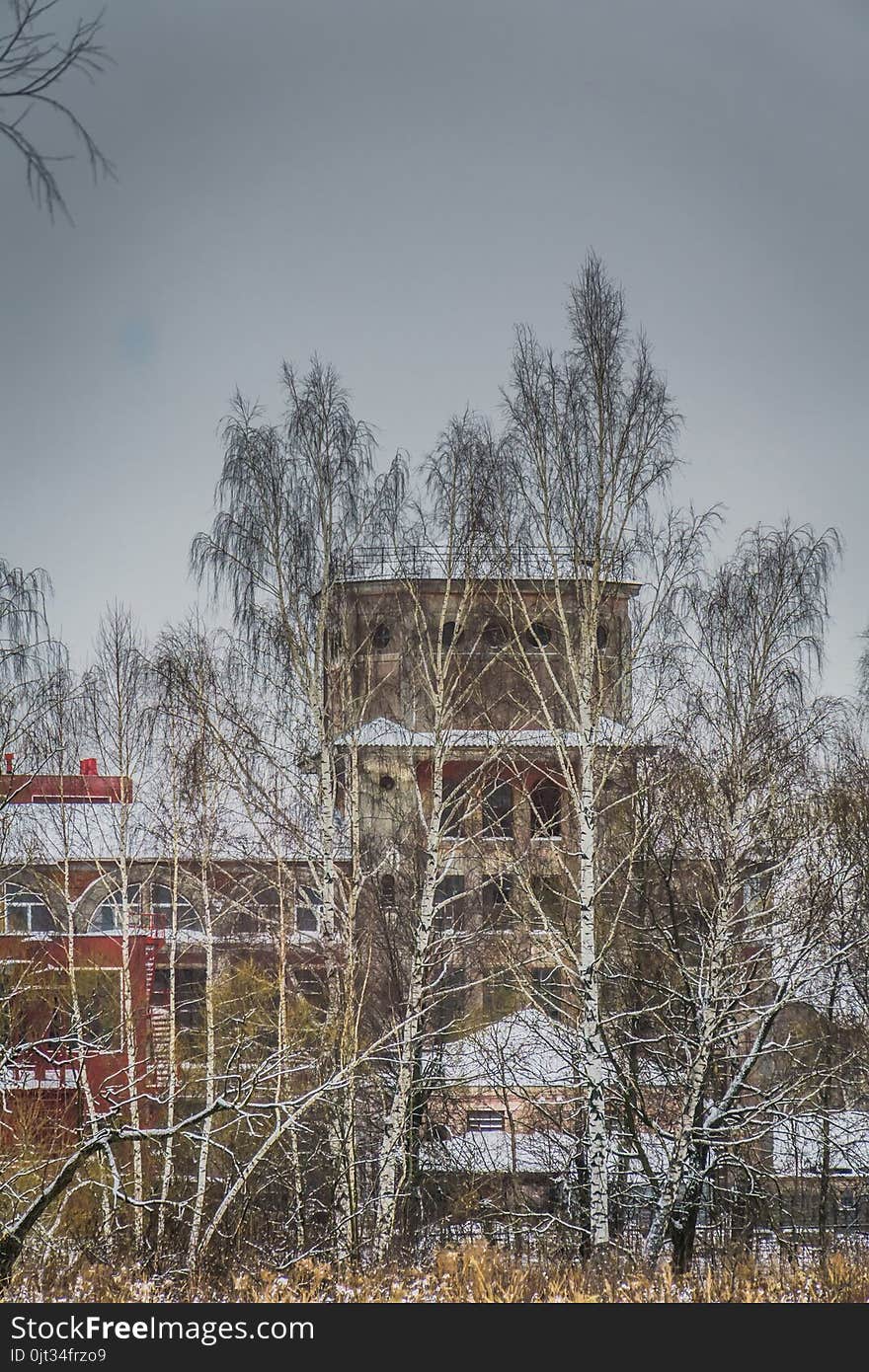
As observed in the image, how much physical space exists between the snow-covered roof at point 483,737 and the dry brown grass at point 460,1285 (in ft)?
19.7

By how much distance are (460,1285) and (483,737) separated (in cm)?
897

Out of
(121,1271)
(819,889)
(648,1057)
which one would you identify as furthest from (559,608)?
(121,1271)

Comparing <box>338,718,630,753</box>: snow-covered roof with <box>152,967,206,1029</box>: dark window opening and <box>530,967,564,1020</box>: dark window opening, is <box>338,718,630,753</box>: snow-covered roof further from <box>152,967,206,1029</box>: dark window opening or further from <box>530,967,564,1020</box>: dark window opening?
<box>152,967,206,1029</box>: dark window opening

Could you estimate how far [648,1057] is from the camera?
1720 centimetres

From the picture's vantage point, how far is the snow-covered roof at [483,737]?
1520 centimetres

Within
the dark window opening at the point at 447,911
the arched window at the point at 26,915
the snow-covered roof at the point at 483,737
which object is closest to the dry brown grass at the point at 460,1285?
the snow-covered roof at the point at 483,737

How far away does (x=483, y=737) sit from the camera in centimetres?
1716

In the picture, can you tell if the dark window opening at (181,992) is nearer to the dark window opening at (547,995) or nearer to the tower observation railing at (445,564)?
the dark window opening at (547,995)

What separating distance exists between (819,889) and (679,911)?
4.60 meters

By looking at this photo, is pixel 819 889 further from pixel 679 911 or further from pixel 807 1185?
pixel 807 1185

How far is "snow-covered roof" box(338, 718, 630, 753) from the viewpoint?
15203 millimetres

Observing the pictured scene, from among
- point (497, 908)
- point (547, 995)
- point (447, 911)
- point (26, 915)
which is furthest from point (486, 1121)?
point (547, 995)

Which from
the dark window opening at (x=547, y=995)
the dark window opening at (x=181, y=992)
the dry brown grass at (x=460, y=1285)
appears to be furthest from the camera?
the dark window opening at (x=181, y=992)

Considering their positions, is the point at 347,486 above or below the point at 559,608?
above
